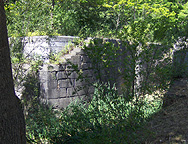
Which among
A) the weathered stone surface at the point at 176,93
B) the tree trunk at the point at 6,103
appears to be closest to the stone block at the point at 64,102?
the weathered stone surface at the point at 176,93

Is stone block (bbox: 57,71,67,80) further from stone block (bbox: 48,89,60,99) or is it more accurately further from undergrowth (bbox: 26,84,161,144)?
undergrowth (bbox: 26,84,161,144)

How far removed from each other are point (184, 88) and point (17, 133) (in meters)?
5.60

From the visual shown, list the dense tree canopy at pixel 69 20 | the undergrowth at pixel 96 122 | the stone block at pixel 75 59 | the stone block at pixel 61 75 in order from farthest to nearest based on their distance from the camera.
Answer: the stone block at pixel 75 59
the stone block at pixel 61 75
the dense tree canopy at pixel 69 20
the undergrowth at pixel 96 122

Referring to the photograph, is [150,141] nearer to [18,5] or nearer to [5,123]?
[5,123]

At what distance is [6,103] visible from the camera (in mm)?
2594

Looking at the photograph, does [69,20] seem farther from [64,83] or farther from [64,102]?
[64,102]

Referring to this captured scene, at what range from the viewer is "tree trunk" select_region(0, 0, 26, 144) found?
8.37 ft

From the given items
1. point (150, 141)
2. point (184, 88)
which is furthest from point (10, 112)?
point (184, 88)

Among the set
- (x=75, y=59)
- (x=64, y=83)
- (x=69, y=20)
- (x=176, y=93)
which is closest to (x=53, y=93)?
(x=64, y=83)

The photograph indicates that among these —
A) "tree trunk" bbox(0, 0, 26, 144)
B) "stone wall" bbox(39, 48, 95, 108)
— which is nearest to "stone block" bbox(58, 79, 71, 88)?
"stone wall" bbox(39, 48, 95, 108)

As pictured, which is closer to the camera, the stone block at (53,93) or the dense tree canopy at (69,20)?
the dense tree canopy at (69,20)

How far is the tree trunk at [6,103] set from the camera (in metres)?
2.55

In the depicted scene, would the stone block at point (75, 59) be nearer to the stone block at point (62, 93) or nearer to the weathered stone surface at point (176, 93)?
the stone block at point (62, 93)

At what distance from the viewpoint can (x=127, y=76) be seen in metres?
4.37
